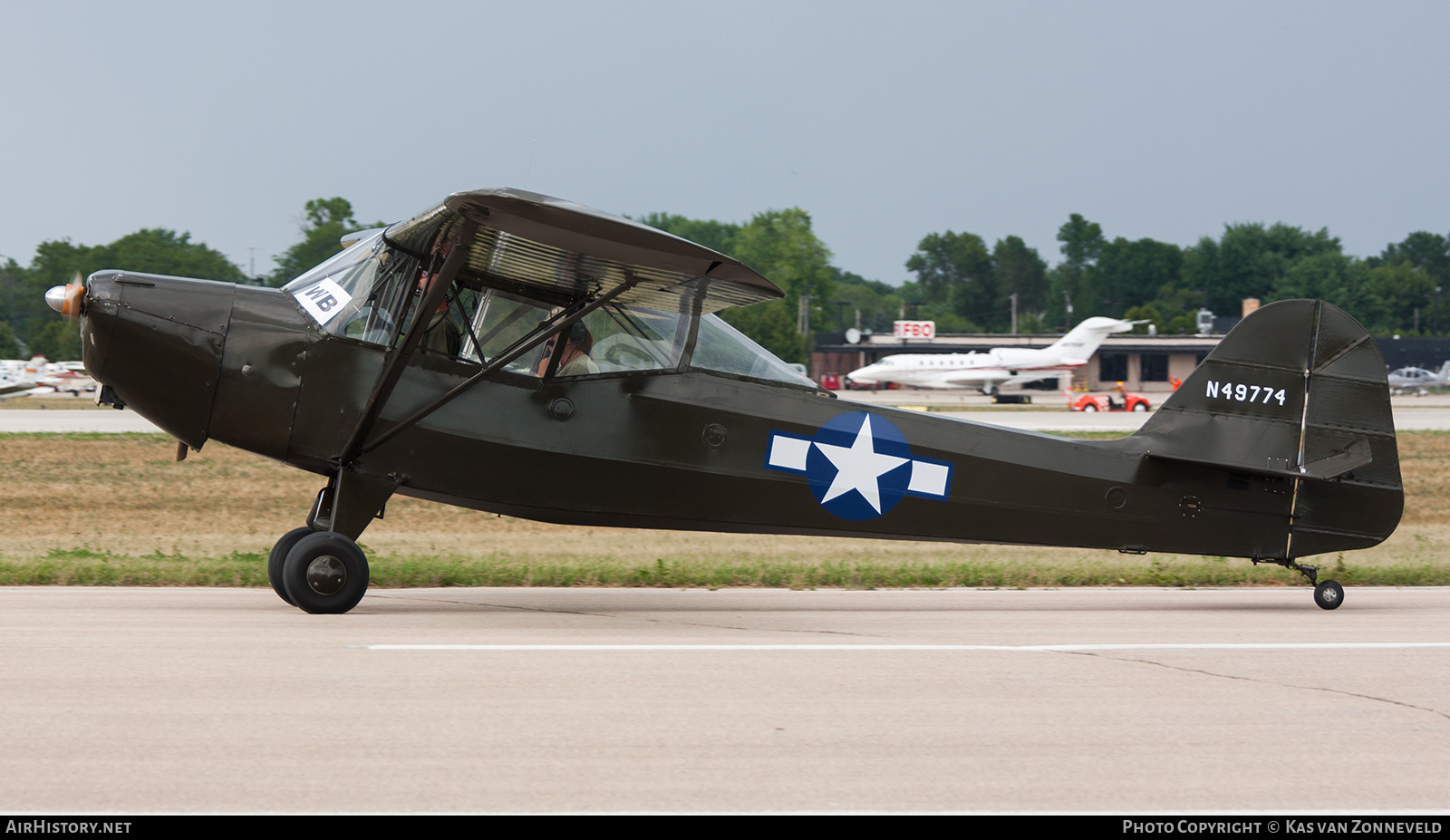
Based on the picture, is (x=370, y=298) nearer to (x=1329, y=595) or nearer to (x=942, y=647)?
(x=942, y=647)

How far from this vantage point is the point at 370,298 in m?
7.90

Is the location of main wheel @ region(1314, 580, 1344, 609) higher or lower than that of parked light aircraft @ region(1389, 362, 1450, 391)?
lower

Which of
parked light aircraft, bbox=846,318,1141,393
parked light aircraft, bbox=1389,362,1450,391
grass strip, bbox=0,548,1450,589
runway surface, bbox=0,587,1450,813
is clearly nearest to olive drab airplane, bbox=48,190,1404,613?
runway surface, bbox=0,587,1450,813

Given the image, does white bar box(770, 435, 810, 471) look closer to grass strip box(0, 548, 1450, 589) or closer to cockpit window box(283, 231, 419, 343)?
grass strip box(0, 548, 1450, 589)

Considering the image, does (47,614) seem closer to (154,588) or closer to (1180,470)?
(154,588)

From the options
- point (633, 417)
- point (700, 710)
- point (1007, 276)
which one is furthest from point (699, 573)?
point (1007, 276)

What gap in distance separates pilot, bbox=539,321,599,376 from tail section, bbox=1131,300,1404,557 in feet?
13.5

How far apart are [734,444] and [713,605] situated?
52.4 inches

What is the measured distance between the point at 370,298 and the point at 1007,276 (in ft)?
619

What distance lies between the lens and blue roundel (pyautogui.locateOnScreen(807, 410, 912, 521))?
8430 millimetres

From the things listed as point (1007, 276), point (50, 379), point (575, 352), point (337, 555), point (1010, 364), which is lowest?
point (337, 555)

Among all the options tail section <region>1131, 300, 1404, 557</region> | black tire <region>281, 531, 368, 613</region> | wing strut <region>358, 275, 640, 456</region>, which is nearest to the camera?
black tire <region>281, 531, 368, 613</region>

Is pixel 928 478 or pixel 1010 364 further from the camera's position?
pixel 1010 364

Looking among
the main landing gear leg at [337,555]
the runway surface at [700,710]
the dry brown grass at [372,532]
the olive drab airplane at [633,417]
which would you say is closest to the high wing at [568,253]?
the olive drab airplane at [633,417]
